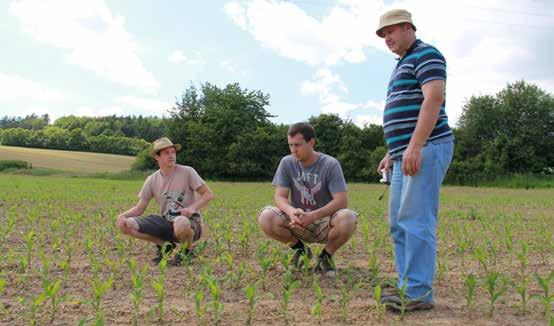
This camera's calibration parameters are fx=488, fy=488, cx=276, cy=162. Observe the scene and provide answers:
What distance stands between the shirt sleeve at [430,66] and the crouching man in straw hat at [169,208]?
2831 mm

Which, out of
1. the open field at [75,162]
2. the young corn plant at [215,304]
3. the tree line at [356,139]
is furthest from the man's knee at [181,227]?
the open field at [75,162]

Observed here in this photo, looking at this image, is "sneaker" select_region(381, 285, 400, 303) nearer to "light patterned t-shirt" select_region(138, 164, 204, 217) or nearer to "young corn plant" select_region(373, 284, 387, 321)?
"young corn plant" select_region(373, 284, 387, 321)

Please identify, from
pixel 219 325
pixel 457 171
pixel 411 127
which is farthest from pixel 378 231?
pixel 457 171

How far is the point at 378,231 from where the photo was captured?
8.27m

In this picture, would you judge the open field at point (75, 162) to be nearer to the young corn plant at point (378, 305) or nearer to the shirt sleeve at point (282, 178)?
the shirt sleeve at point (282, 178)

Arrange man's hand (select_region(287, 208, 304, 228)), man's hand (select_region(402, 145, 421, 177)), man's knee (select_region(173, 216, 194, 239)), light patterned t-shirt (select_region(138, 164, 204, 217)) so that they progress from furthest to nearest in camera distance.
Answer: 1. light patterned t-shirt (select_region(138, 164, 204, 217))
2. man's knee (select_region(173, 216, 194, 239))
3. man's hand (select_region(287, 208, 304, 228))
4. man's hand (select_region(402, 145, 421, 177))

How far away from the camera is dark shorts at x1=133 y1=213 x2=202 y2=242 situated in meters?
5.37

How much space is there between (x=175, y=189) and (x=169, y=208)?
0.23m

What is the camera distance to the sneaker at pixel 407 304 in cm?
362

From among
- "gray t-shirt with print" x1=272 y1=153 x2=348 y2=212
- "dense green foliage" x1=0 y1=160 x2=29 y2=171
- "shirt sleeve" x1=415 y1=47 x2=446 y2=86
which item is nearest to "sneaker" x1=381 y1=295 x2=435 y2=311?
"gray t-shirt with print" x1=272 y1=153 x2=348 y2=212

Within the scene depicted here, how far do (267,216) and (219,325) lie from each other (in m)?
1.72

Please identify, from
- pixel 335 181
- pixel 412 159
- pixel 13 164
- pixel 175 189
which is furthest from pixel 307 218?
pixel 13 164

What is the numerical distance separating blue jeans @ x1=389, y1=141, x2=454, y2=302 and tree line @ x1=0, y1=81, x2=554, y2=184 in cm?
3577

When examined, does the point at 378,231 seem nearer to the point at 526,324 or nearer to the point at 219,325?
the point at 526,324
